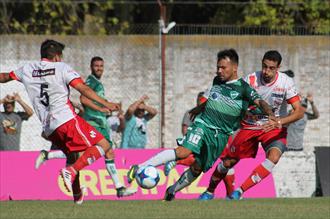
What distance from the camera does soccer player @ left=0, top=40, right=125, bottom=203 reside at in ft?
48.2

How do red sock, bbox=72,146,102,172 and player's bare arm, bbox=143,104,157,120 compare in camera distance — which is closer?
red sock, bbox=72,146,102,172

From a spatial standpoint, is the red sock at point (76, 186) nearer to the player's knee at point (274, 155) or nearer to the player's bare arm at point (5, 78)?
the player's bare arm at point (5, 78)

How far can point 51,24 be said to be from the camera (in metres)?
27.4

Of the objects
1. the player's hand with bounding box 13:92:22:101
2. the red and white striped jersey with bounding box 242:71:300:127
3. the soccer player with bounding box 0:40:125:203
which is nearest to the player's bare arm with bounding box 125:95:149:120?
the player's hand with bounding box 13:92:22:101

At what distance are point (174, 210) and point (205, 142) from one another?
100 centimetres

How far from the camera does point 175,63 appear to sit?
2400 cm

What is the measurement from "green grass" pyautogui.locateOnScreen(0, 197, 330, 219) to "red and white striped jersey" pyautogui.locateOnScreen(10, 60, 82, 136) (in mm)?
1240

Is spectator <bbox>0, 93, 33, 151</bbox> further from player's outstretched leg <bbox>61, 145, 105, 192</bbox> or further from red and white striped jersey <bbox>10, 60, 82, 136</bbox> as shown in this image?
player's outstretched leg <bbox>61, 145, 105, 192</bbox>

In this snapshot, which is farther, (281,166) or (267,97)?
(281,166)

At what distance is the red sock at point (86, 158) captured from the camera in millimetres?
14758

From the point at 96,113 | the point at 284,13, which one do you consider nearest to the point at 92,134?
the point at 96,113

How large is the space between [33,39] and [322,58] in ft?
21.4

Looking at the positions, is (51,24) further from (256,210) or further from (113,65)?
(256,210)

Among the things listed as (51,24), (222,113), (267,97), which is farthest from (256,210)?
(51,24)
